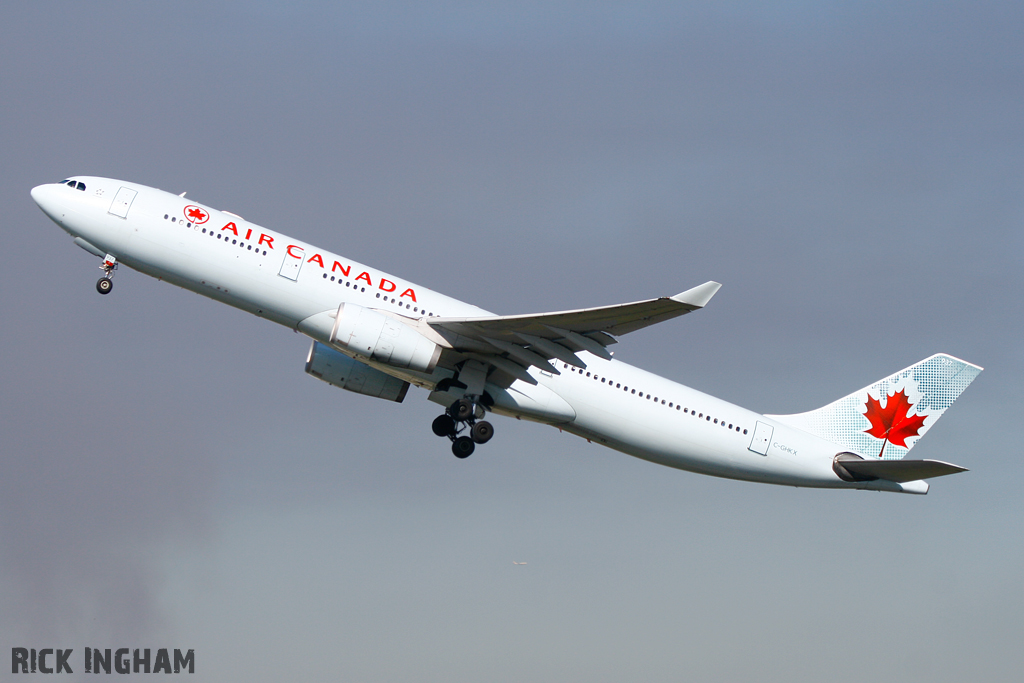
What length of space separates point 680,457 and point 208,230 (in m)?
16.1

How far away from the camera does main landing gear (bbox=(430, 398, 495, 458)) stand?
103 ft

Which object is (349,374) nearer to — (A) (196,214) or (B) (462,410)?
(B) (462,410)

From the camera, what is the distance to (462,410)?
103 feet

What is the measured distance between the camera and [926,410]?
37.4 m

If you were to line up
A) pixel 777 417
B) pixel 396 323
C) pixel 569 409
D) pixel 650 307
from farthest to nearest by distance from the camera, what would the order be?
pixel 777 417
pixel 569 409
pixel 396 323
pixel 650 307

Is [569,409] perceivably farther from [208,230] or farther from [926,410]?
[926,410]

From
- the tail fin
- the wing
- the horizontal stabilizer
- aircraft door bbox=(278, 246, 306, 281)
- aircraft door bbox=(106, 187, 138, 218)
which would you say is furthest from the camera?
the tail fin

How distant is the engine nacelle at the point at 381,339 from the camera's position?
28.9 metres

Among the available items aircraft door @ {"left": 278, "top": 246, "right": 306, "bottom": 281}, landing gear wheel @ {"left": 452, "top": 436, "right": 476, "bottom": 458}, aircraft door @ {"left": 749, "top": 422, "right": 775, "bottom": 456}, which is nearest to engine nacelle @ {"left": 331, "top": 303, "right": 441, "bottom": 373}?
aircraft door @ {"left": 278, "top": 246, "right": 306, "bottom": 281}

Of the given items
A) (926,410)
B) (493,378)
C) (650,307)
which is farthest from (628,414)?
(926,410)

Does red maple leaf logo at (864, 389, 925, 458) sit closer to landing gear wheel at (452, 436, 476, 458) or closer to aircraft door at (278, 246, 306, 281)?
landing gear wheel at (452, 436, 476, 458)

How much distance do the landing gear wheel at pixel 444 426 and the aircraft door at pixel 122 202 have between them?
11497 millimetres

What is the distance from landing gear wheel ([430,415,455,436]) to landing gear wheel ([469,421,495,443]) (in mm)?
1295

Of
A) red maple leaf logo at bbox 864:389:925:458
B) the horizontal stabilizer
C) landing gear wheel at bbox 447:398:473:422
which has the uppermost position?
red maple leaf logo at bbox 864:389:925:458
